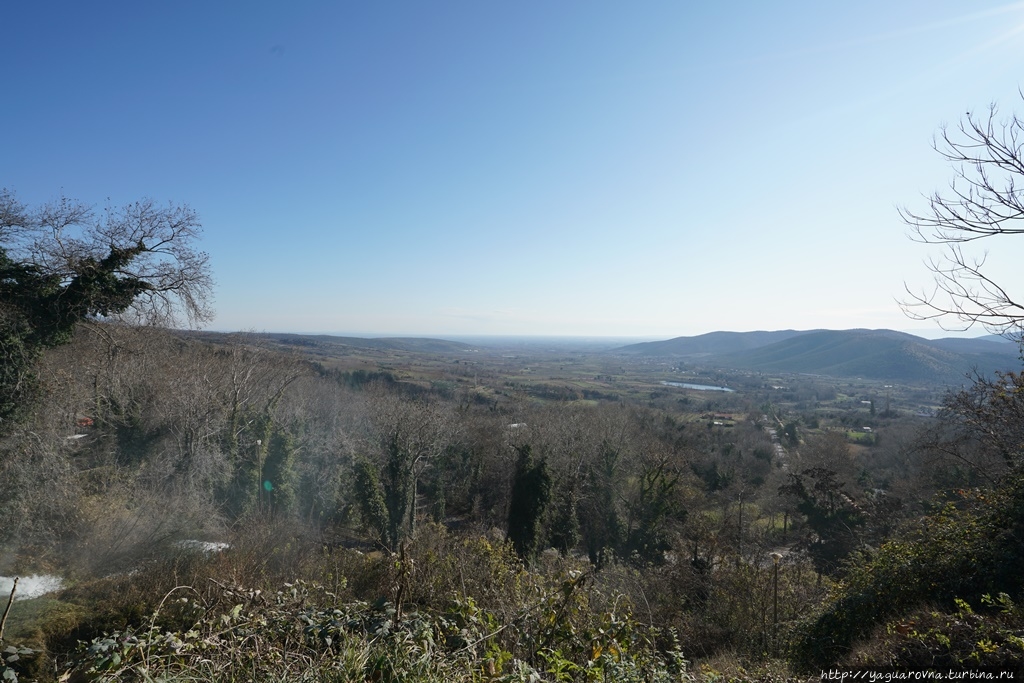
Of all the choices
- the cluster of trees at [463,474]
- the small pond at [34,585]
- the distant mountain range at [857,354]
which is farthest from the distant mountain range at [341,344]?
the distant mountain range at [857,354]

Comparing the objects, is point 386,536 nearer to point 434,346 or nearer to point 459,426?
point 459,426

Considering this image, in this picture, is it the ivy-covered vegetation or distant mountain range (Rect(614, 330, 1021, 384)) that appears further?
distant mountain range (Rect(614, 330, 1021, 384))

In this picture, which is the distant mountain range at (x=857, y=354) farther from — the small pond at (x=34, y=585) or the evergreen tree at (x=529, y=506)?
the small pond at (x=34, y=585)

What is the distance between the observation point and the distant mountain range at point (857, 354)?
2285 inches

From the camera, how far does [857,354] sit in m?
91.3

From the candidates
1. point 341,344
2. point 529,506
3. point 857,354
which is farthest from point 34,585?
point 857,354

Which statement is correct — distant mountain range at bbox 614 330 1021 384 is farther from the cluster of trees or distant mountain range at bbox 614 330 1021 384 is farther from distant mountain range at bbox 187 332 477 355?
distant mountain range at bbox 187 332 477 355

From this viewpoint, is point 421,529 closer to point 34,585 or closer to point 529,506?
point 34,585

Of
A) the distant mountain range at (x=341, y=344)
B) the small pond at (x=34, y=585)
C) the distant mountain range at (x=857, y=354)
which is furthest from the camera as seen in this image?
the distant mountain range at (x=341, y=344)

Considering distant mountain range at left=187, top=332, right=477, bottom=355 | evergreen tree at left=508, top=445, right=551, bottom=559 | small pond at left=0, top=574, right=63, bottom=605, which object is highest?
distant mountain range at left=187, top=332, right=477, bottom=355

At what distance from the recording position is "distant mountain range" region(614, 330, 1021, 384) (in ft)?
190

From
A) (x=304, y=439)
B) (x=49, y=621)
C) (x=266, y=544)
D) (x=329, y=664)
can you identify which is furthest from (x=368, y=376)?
(x=329, y=664)

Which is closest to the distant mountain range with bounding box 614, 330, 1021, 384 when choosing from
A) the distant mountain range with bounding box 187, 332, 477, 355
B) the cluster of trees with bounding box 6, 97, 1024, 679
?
the cluster of trees with bounding box 6, 97, 1024, 679

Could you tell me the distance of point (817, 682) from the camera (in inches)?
164
